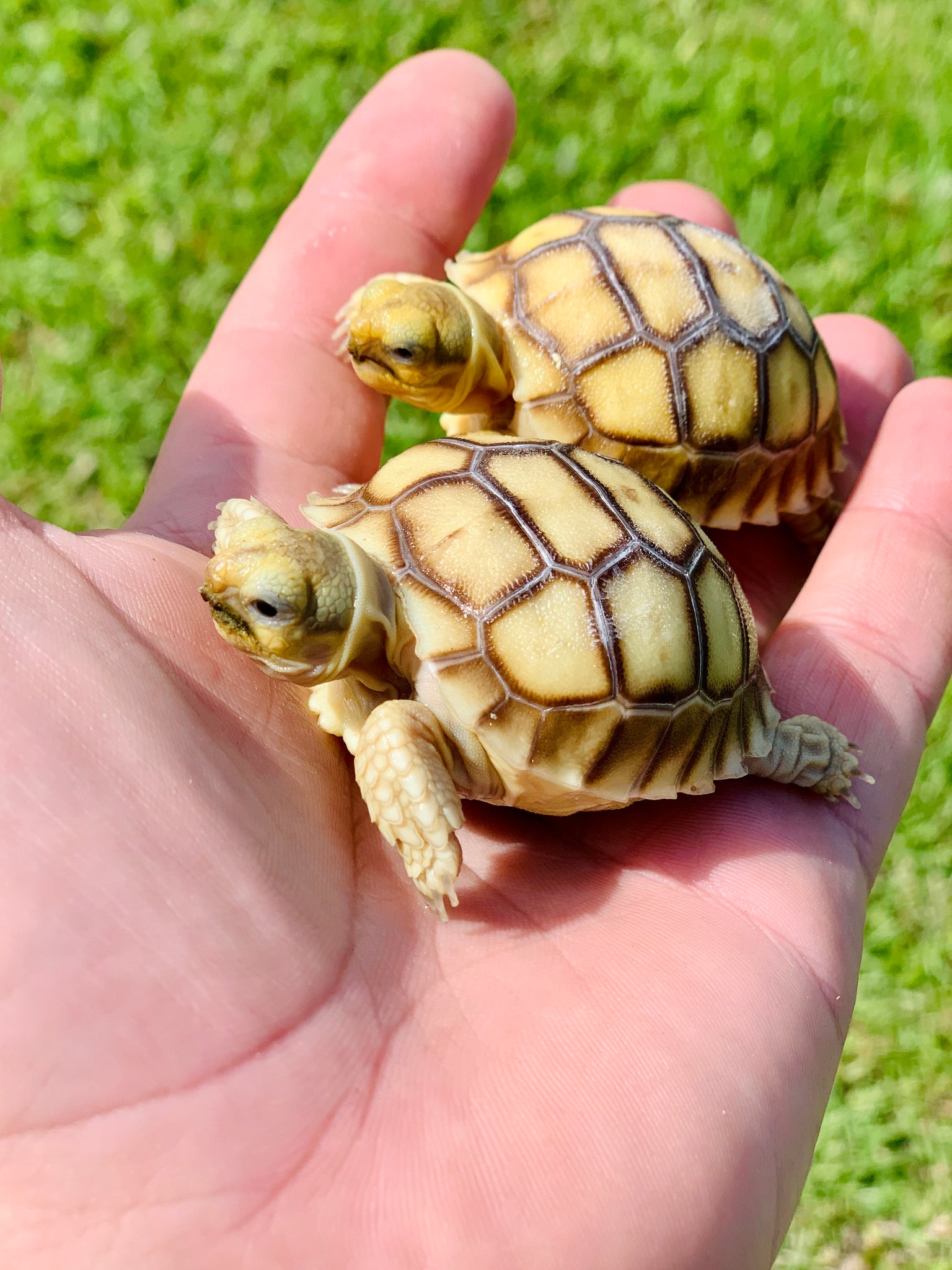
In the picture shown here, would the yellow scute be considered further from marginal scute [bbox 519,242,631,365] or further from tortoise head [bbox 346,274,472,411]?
marginal scute [bbox 519,242,631,365]

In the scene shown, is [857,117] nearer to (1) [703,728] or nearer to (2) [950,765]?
(2) [950,765]

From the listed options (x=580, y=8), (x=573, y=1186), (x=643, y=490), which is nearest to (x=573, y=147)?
(x=580, y=8)

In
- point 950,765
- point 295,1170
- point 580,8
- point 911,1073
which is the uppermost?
point 580,8

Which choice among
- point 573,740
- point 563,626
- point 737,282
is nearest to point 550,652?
point 563,626

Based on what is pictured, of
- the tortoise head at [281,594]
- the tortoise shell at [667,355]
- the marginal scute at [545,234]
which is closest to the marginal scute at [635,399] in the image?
the tortoise shell at [667,355]

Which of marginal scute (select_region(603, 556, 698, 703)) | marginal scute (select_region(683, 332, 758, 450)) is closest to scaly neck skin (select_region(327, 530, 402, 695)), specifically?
A: marginal scute (select_region(603, 556, 698, 703))

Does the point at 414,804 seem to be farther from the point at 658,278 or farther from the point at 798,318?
the point at 798,318
